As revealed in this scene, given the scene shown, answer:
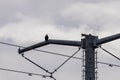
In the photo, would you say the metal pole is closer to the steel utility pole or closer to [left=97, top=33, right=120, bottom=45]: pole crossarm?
the steel utility pole

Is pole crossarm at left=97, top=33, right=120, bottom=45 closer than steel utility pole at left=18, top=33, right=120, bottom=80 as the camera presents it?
Yes

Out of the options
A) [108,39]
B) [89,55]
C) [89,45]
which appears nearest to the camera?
[108,39]

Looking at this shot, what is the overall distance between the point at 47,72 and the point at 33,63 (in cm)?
138

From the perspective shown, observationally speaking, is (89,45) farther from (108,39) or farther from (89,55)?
(108,39)

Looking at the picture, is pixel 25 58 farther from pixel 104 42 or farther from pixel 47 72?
pixel 104 42

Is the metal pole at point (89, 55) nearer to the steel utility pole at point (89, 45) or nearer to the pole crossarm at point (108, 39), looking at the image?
the steel utility pole at point (89, 45)

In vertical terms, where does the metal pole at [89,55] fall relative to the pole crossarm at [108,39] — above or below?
below

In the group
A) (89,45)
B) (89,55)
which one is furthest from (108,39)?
(89,55)

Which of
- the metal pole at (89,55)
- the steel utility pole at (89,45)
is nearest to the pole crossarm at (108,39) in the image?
the steel utility pole at (89,45)

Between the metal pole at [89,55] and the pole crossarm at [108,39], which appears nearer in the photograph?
the pole crossarm at [108,39]

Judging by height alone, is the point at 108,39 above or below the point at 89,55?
above

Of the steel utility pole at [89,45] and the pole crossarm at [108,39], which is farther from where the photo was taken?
the steel utility pole at [89,45]

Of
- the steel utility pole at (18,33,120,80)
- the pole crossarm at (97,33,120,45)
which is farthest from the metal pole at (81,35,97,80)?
the pole crossarm at (97,33,120,45)

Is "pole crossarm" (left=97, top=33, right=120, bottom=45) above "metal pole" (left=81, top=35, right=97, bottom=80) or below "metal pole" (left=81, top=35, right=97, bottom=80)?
→ above
